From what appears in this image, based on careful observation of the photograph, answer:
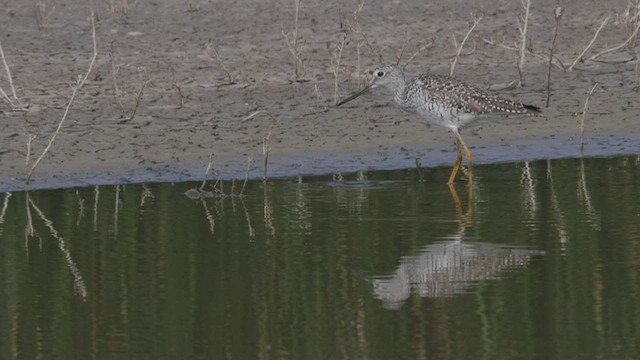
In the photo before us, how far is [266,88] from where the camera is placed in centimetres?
1559

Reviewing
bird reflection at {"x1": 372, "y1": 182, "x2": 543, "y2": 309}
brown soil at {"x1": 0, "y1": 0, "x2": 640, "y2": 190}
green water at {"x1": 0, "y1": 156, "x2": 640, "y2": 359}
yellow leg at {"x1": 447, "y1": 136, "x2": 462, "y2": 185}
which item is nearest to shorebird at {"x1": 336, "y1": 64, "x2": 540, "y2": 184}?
yellow leg at {"x1": 447, "y1": 136, "x2": 462, "y2": 185}

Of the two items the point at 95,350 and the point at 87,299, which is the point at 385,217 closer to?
the point at 87,299

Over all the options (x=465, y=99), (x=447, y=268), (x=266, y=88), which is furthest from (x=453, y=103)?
→ (x=447, y=268)

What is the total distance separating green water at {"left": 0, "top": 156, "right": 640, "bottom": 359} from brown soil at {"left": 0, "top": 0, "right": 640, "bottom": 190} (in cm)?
105

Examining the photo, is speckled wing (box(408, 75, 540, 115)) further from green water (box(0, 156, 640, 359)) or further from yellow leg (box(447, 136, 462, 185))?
green water (box(0, 156, 640, 359))

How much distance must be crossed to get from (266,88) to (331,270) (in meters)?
6.94

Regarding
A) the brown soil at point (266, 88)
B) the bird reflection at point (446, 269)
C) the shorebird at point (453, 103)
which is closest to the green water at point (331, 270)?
the bird reflection at point (446, 269)

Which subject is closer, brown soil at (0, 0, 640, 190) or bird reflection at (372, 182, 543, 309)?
bird reflection at (372, 182, 543, 309)

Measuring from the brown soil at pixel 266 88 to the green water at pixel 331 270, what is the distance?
1.05 metres

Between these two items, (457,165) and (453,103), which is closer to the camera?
(453,103)

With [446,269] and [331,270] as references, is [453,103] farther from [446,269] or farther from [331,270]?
[331,270]

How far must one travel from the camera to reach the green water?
7.20 metres

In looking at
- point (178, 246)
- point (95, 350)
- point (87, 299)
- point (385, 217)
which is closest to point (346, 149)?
point (385, 217)

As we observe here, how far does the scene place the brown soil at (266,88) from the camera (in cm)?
1355
